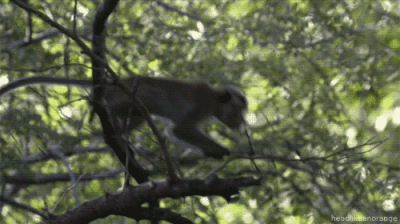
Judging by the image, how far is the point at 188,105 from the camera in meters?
5.76

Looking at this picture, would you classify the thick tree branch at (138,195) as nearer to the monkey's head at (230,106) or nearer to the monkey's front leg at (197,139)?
the monkey's front leg at (197,139)

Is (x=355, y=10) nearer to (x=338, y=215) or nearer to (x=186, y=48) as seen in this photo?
(x=186, y=48)

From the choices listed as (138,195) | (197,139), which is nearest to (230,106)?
(197,139)

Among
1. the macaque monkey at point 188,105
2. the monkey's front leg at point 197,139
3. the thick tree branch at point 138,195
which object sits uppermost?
the macaque monkey at point 188,105

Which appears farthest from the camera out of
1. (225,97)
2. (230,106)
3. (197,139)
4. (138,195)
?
(230,106)

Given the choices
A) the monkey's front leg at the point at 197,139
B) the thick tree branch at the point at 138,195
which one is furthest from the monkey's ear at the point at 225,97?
the thick tree branch at the point at 138,195

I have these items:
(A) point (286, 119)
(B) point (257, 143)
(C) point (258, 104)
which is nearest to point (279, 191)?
(B) point (257, 143)

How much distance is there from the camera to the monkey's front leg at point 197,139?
16.9 feet

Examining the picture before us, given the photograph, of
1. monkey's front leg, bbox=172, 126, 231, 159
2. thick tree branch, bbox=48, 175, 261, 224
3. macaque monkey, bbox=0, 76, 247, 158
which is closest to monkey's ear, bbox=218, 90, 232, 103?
macaque monkey, bbox=0, 76, 247, 158

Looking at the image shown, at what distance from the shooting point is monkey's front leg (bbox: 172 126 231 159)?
16.9 ft

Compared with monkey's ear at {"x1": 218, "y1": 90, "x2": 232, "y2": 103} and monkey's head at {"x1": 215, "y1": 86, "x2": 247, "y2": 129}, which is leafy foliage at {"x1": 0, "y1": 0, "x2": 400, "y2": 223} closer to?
monkey's head at {"x1": 215, "y1": 86, "x2": 247, "y2": 129}

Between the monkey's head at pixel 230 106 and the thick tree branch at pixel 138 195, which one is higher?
the monkey's head at pixel 230 106

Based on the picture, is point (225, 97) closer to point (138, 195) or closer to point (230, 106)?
point (230, 106)

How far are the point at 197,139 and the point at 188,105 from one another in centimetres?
53
